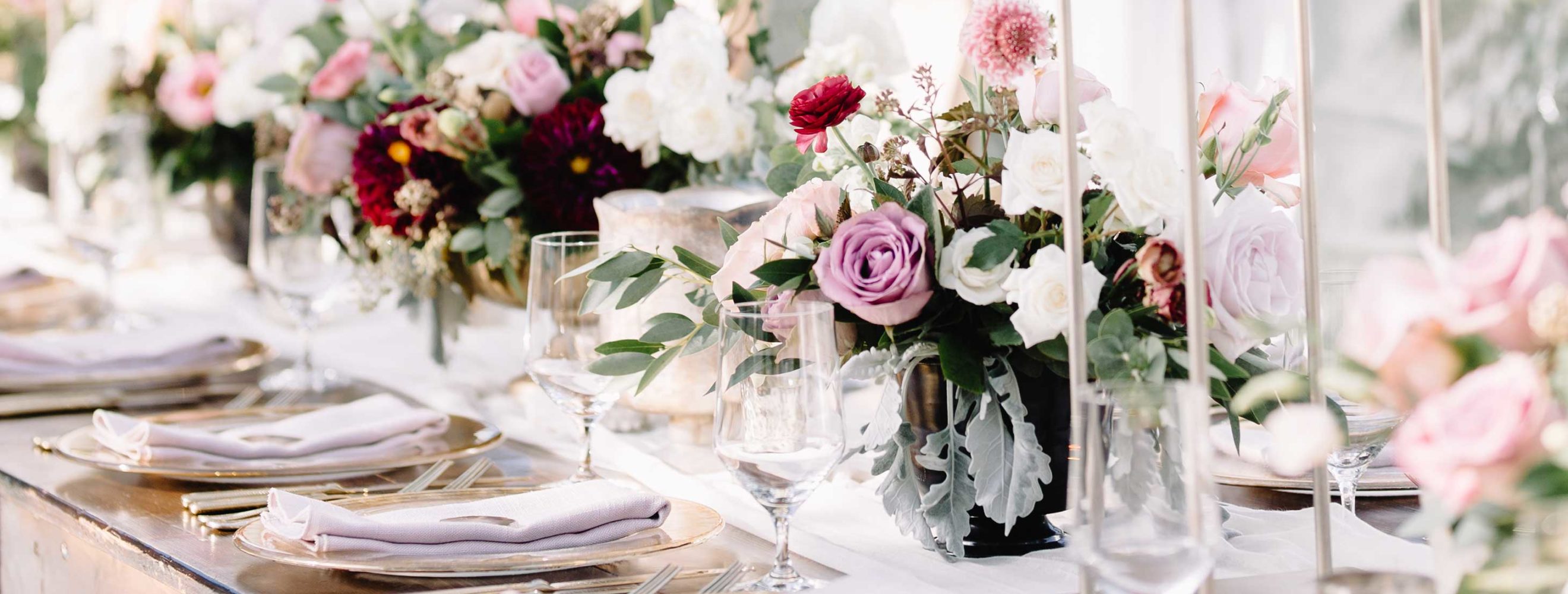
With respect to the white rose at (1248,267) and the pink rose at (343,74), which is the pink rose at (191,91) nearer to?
the pink rose at (343,74)

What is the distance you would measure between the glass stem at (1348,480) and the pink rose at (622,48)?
2.76 ft

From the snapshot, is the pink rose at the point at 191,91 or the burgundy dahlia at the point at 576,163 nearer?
the burgundy dahlia at the point at 576,163

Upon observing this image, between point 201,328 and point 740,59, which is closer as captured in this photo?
point 740,59

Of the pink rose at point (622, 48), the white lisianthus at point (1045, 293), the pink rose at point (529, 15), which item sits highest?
the pink rose at point (529, 15)

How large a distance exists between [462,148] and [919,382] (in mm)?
760

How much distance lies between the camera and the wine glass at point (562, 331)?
1157 mm

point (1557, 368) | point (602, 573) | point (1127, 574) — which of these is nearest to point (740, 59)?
point (602, 573)

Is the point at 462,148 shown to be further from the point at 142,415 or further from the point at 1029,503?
the point at 1029,503

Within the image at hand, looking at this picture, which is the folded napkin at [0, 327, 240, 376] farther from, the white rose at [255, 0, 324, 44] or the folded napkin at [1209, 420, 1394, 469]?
the folded napkin at [1209, 420, 1394, 469]

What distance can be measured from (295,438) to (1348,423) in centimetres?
86

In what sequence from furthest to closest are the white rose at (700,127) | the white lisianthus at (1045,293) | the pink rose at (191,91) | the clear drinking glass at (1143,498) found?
the pink rose at (191,91) < the white rose at (700,127) < the white lisianthus at (1045,293) < the clear drinking glass at (1143,498)

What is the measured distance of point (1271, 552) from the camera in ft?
3.12

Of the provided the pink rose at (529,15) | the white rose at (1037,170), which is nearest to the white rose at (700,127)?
the pink rose at (529,15)

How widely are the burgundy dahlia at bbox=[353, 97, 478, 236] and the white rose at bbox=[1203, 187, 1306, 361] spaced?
94cm
